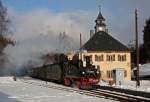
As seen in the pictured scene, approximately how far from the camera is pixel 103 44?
94875 millimetres

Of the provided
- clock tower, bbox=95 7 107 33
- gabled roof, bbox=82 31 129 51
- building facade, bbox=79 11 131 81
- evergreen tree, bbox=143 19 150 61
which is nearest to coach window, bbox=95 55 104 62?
building facade, bbox=79 11 131 81

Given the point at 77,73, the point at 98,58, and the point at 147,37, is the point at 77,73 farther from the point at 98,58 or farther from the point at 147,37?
the point at 147,37

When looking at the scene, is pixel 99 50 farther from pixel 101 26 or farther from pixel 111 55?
pixel 101 26

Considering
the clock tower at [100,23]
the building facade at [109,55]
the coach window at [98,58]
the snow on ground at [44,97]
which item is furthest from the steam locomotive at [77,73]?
the clock tower at [100,23]

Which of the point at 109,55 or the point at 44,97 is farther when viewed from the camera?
the point at 109,55

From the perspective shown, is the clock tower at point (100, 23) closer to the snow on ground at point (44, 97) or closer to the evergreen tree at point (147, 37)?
the evergreen tree at point (147, 37)

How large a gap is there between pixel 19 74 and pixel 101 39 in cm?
2123

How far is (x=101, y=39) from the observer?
9688cm

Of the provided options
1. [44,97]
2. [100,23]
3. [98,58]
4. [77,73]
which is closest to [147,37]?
[100,23]

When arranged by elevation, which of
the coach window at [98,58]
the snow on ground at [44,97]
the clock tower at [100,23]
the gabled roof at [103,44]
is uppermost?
the clock tower at [100,23]

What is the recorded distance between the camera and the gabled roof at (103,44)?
93938 millimetres

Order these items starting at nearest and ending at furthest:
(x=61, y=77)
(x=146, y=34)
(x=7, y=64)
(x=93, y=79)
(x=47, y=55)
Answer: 1. (x=93, y=79)
2. (x=61, y=77)
3. (x=47, y=55)
4. (x=7, y=64)
5. (x=146, y=34)

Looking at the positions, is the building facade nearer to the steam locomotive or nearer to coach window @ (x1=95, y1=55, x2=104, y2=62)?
coach window @ (x1=95, y1=55, x2=104, y2=62)

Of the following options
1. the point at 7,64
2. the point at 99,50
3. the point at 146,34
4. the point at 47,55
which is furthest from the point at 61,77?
the point at 146,34
